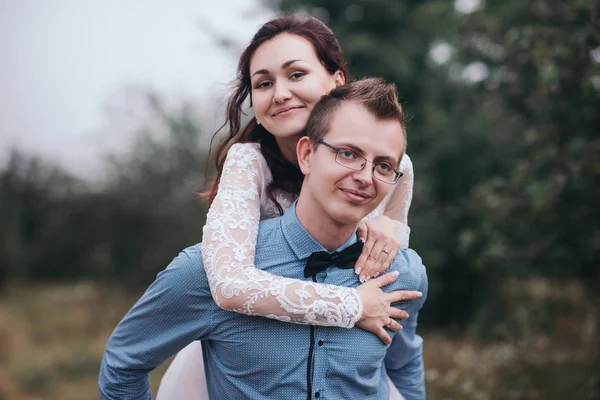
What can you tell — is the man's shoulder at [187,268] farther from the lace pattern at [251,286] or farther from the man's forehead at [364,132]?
the man's forehead at [364,132]

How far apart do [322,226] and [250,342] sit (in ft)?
1.57

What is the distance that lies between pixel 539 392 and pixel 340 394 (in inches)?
162

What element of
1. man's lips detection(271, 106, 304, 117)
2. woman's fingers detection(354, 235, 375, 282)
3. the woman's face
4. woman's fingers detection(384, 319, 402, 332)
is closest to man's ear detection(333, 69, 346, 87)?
the woman's face

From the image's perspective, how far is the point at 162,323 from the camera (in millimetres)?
2209

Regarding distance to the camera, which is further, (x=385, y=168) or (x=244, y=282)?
(x=385, y=168)

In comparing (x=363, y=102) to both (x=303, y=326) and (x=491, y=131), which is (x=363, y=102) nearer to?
(x=303, y=326)

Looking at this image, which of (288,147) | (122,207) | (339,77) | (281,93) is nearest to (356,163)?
(281,93)

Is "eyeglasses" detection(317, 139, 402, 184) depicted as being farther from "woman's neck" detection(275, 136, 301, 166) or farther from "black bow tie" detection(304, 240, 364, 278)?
"woman's neck" detection(275, 136, 301, 166)

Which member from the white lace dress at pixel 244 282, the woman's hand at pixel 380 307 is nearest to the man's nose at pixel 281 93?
the white lace dress at pixel 244 282

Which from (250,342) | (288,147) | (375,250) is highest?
(288,147)

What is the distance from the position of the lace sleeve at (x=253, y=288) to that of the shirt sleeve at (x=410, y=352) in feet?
1.47

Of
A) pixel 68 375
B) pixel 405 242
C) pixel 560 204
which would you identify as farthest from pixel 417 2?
pixel 405 242

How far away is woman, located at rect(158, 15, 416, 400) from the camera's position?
6.76 feet

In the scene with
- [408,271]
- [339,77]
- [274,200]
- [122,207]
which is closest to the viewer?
[408,271]
